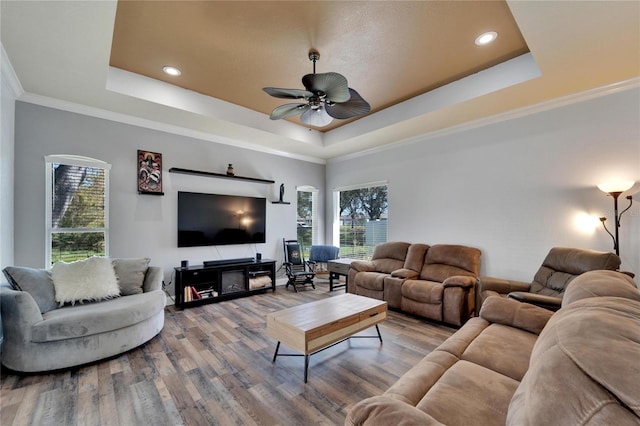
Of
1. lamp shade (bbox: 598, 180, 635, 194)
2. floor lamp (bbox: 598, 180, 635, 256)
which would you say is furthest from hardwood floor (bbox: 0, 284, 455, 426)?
lamp shade (bbox: 598, 180, 635, 194)

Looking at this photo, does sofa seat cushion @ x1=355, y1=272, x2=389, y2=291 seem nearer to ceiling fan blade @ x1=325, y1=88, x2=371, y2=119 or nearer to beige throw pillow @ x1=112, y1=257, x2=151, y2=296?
ceiling fan blade @ x1=325, y1=88, x2=371, y2=119

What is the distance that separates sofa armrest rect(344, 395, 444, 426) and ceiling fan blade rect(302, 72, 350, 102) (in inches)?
86.5

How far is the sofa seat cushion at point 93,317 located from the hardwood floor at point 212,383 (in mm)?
335

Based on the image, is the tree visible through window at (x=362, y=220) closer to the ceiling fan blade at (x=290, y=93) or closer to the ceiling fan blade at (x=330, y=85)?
the ceiling fan blade at (x=330, y=85)

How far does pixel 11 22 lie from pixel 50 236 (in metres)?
2.43

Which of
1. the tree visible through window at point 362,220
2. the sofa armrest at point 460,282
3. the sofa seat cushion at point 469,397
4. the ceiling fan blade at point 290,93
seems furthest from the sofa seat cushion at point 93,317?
the tree visible through window at point 362,220

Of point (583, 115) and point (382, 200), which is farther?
point (382, 200)

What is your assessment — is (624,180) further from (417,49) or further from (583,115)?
(417,49)

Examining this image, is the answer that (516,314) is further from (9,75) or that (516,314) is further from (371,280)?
(9,75)

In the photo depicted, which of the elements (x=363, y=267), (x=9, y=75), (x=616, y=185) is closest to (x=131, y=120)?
(x=9, y=75)

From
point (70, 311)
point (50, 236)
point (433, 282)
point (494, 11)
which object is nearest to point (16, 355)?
point (70, 311)

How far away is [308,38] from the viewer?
269cm

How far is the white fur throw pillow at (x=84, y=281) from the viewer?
280cm

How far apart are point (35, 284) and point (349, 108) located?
3565 mm
